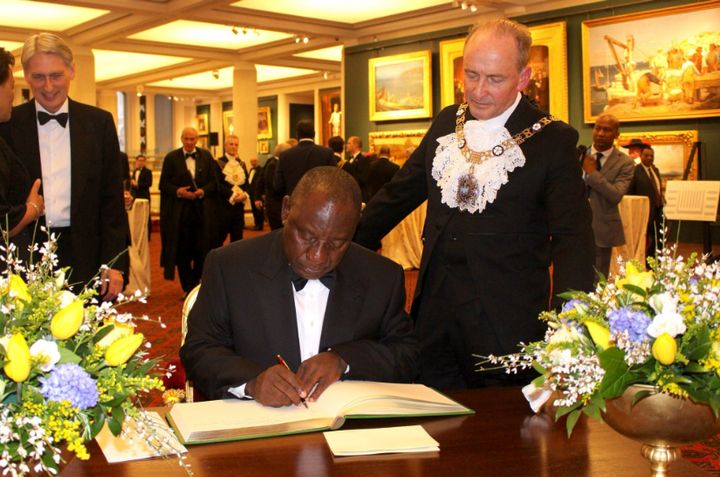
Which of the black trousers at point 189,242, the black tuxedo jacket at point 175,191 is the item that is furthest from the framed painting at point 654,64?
the black trousers at point 189,242

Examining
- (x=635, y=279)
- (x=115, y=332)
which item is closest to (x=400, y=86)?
(x=635, y=279)

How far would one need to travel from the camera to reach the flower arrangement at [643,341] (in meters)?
1.34

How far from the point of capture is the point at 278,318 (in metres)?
2.30

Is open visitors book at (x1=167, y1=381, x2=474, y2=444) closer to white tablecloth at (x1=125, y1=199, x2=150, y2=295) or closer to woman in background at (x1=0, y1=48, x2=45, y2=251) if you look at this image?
woman in background at (x1=0, y1=48, x2=45, y2=251)

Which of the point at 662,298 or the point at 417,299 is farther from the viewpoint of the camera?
the point at 417,299

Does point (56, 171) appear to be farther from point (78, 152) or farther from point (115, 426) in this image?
point (115, 426)

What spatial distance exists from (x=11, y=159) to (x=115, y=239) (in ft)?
1.89

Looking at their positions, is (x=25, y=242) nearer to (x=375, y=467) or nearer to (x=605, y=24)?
(x=375, y=467)

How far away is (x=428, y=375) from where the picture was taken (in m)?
2.78

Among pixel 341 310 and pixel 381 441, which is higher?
pixel 341 310

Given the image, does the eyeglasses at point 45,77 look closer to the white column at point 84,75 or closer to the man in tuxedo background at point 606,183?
the man in tuxedo background at point 606,183

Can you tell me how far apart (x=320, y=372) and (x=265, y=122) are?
84.6ft

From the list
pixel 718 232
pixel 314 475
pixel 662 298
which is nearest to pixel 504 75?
pixel 662 298

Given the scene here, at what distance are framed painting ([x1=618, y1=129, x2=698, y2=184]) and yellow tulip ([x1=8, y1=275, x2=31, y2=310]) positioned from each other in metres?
11.0
